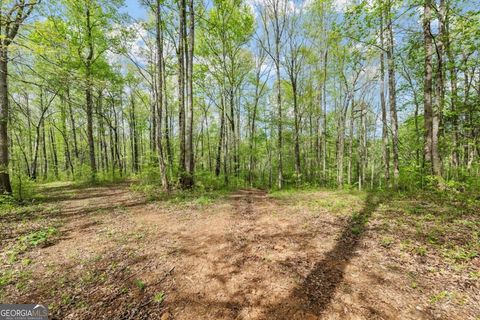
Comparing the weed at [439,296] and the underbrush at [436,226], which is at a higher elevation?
the underbrush at [436,226]

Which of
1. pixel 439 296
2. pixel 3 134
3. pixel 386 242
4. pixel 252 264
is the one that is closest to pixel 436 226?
pixel 386 242

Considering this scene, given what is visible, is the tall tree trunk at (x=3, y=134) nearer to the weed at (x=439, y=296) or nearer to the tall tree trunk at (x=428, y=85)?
the weed at (x=439, y=296)

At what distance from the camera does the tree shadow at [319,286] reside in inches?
92.3

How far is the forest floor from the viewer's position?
242 centimetres

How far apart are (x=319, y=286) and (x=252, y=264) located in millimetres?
1047

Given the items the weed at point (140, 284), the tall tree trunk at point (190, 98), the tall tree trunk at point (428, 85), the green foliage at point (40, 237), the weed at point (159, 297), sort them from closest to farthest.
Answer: the weed at point (159, 297)
the weed at point (140, 284)
the green foliage at point (40, 237)
the tall tree trunk at point (428, 85)
the tall tree trunk at point (190, 98)

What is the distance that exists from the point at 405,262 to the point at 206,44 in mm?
16589

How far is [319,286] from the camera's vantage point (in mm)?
2732

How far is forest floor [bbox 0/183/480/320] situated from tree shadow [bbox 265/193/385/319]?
14 millimetres

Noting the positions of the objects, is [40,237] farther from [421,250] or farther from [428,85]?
[428,85]

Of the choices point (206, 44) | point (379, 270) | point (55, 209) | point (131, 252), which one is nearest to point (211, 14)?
point (206, 44)

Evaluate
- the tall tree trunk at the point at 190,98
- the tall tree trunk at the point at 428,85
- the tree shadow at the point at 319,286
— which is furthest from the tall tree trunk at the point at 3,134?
the tall tree trunk at the point at 428,85

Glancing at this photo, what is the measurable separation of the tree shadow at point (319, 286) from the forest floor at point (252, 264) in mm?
14

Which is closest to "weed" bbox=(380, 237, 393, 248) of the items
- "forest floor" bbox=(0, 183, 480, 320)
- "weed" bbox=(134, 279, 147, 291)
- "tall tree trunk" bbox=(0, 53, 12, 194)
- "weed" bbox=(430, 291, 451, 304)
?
"forest floor" bbox=(0, 183, 480, 320)
